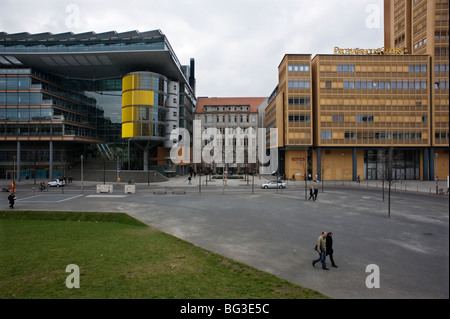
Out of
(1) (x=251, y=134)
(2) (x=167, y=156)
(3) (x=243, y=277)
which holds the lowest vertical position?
(3) (x=243, y=277)

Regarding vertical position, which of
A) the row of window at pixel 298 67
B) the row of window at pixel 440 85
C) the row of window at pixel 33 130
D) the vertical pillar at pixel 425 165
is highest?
the row of window at pixel 298 67

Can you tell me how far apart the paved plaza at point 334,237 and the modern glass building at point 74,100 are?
41657 mm

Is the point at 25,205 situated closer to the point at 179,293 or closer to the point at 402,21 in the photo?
the point at 179,293

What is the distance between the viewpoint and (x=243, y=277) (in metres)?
9.85

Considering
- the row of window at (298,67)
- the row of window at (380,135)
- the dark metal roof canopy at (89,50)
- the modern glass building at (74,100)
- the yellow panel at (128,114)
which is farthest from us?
the yellow panel at (128,114)

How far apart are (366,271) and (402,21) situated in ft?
216

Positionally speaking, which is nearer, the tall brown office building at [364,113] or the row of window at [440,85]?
the row of window at [440,85]

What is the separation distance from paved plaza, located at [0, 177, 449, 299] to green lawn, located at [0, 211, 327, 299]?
1228 millimetres

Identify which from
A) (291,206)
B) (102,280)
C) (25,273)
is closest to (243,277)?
(102,280)

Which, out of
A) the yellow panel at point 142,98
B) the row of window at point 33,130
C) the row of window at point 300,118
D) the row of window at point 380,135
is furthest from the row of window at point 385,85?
the row of window at point 33,130

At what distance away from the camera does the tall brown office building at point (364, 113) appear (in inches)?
2088

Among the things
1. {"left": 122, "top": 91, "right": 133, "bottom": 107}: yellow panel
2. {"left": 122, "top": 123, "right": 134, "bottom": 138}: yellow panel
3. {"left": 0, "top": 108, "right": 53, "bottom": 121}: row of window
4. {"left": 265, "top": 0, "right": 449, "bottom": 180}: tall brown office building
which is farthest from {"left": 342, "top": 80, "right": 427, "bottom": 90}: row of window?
{"left": 0, "top": 108, "right": 53, "bottom": 121}: row of window

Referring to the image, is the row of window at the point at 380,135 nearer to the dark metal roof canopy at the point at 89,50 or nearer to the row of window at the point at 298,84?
the row of window at the point at 298,84

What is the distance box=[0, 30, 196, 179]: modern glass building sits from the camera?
60.7m
